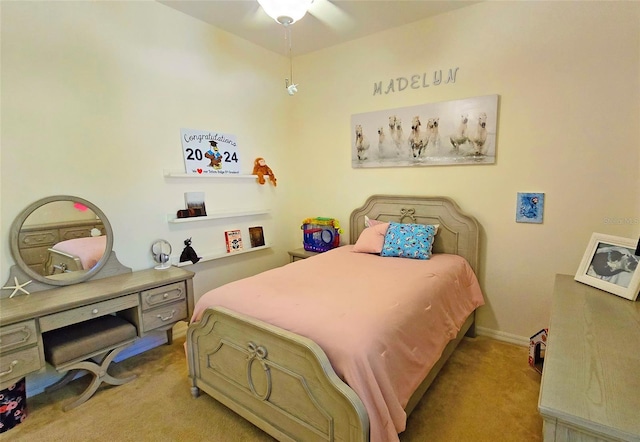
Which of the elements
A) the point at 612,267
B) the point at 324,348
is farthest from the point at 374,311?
the point at 612,267

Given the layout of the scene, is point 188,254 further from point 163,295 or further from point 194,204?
point 163,295

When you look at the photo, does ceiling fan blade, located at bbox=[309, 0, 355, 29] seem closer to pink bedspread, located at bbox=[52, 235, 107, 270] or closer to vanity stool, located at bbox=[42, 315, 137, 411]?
pink bedspread, located at bbox=[52, 235, 107, 270]

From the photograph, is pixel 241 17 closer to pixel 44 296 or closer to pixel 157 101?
pixel 157 101

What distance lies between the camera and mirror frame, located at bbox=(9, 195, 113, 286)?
1.96 metres

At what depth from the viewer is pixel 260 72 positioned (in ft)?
11.0

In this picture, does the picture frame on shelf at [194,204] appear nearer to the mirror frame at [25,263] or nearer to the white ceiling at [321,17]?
A: the mirror frame at [25,263]

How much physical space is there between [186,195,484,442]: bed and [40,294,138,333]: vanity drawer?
1.63 ft

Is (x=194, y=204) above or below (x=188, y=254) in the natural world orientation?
above

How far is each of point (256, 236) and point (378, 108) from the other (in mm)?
1768

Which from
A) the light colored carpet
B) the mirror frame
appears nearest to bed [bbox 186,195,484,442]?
the light colored carpet

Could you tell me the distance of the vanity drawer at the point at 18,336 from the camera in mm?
1649

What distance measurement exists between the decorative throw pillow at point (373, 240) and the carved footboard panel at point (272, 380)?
1.47 meters

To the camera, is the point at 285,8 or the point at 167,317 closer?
the point at 285,8

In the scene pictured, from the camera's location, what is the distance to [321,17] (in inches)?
109
